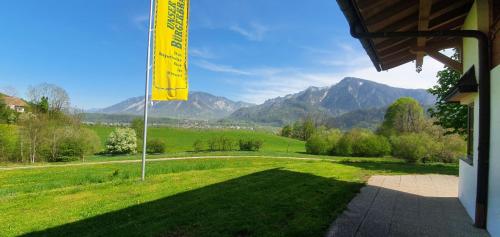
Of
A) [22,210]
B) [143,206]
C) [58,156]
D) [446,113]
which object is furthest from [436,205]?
[58,156]

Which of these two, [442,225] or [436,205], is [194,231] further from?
[436,205]

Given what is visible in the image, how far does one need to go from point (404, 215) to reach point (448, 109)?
1426 centimetres

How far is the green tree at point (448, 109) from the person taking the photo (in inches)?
685

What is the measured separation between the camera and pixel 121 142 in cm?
4172

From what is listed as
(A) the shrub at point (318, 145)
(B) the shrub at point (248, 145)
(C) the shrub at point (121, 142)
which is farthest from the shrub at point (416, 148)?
(C) the shrub at point (121, 142)

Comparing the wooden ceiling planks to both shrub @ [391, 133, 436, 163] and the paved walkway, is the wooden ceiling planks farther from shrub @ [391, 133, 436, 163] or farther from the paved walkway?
shrub @ [391, 133, 436, 163]

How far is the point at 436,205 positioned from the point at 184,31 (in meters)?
7.96

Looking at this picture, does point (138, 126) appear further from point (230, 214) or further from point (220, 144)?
point (230, 214)

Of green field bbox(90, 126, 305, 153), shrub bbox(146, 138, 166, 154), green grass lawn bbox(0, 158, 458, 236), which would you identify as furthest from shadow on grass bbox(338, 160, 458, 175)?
green field bbox(90, 126, 305, 153)

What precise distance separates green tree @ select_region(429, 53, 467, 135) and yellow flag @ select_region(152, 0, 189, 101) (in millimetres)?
12404

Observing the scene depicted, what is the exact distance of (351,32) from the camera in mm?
5277

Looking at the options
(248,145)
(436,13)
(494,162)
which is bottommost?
(248,145)

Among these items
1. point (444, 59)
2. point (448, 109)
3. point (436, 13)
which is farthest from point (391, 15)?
point (448, 109)

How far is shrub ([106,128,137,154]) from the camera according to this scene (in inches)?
1639
